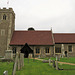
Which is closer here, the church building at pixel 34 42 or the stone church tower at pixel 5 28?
the church building at pixel 34 42

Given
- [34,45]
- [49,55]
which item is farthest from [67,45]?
[34,45]

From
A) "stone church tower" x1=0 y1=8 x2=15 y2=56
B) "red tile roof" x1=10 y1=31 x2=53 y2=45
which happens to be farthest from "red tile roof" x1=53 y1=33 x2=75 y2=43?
"stone church tower" x1=0 y1=8 x2=15 y2=56

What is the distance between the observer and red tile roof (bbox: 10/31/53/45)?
108ft

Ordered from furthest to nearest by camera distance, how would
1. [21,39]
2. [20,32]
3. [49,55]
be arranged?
[20,32]
[21,39]
[49,55]

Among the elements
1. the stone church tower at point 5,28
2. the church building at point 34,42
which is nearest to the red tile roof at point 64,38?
the church building at point 34,42

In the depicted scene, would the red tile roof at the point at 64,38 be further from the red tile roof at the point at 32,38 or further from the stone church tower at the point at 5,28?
the stone church tower at the point at 5,28

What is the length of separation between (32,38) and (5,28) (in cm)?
856

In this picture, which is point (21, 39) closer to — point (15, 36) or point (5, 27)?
point (15, 36)

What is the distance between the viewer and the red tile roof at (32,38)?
32822mm

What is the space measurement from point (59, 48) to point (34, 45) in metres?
7.46

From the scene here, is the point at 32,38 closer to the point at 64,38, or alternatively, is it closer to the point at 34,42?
the point at 34,42

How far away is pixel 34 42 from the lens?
32.9m

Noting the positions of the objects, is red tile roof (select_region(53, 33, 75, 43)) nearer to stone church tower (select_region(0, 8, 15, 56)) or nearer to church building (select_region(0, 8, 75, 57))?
church building (select_region(0, 8, 75, 57))

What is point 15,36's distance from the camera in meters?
35.2
